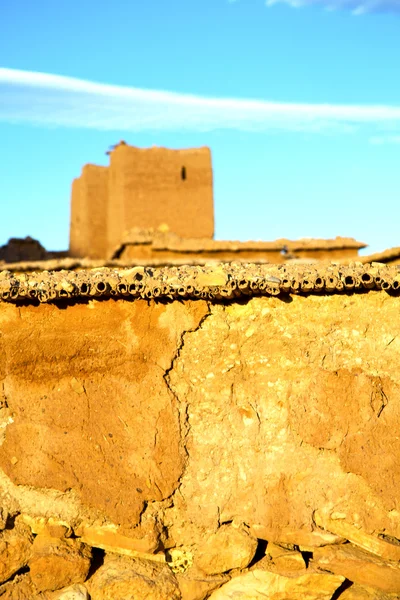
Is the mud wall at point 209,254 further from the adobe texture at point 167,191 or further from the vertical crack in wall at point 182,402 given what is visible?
the vertical crack in wall at point 182,402

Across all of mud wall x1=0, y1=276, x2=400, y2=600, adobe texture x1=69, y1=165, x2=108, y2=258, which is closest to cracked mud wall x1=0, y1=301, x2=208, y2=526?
mud wall x1=0, y1=276, x2=400, y2=600

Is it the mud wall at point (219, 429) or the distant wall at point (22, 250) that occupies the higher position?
the distant wall at point (22, 250)

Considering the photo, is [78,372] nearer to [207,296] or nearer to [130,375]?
[130,375]

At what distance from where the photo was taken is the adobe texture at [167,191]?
18.2 m

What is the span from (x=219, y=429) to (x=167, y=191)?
15.1 meters

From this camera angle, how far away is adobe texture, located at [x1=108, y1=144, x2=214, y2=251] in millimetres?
18156

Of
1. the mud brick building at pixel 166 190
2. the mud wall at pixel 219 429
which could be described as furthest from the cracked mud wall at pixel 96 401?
the mud brick building at pixel 166 190

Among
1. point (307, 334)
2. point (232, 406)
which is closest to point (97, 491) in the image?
point (232, 406)

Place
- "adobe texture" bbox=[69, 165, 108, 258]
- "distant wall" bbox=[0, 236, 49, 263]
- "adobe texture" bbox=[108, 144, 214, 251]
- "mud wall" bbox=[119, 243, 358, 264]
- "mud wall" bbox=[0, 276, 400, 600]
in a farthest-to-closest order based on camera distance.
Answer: "distant wall" bbox=[0, 236, 49, 263] → "adobe texture" bbox=[69, 165, 108, 258] → "adobe texture" bbox=[108, 144, 214, 251] → "mud wall" bbox=[119, 243, 358, 264] → "mud wall" bbox=[0, 276, 400, 600]

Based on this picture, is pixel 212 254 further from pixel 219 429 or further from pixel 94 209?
pixel 219 429

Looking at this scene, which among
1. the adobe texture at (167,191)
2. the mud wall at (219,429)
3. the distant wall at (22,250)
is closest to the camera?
the mud wall at (219,429)

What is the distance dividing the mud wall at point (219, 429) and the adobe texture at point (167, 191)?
48.0ft

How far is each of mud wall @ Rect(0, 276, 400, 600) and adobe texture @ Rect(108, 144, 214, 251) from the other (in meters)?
14.6

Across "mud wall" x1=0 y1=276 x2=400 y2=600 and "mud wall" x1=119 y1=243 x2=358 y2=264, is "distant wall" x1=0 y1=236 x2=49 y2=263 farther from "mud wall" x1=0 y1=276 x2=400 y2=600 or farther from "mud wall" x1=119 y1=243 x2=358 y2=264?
"mud wall" x1=0 y1=276 x2=400 y2=600
